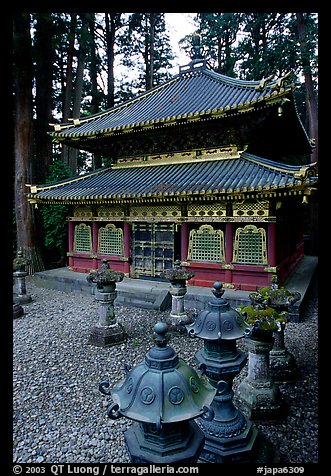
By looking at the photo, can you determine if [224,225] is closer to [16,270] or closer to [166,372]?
[16,270]

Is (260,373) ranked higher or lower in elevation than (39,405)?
higher

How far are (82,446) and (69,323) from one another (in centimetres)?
500

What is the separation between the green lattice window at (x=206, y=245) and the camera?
10.5 meters

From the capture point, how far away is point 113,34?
78.8ft

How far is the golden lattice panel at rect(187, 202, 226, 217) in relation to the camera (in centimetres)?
1030

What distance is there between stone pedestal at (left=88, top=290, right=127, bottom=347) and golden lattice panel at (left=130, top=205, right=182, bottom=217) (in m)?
4.63

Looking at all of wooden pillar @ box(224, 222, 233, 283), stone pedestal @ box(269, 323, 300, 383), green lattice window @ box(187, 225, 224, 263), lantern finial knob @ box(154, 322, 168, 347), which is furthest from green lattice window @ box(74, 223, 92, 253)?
lantern finial knob @ box(154, 322, 168, 347)

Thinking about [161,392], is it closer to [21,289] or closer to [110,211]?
[21,289]

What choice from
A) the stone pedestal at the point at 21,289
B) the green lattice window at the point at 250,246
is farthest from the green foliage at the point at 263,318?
the stone pedestal at the point at 21,289

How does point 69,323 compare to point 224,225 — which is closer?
point 69,323

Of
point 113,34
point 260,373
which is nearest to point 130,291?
point 260,373

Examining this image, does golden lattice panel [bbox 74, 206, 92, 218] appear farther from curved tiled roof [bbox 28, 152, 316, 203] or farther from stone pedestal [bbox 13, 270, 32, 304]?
stone pedestal [bbox 13, 270, 32, 304]

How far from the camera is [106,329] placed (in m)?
7.11

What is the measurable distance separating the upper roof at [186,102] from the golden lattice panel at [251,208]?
2.78m
